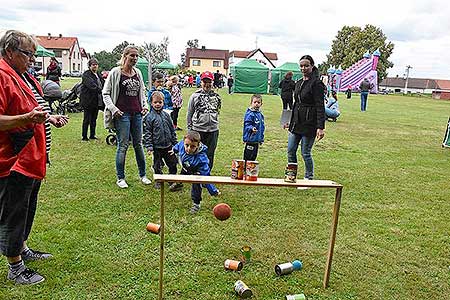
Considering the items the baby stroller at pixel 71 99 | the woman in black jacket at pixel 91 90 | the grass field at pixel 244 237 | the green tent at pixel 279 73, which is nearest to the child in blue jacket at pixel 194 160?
the grass field at pixel 244 237

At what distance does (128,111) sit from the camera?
571 cm

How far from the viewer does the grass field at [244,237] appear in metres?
3.49

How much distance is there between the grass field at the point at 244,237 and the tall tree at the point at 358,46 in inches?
2213

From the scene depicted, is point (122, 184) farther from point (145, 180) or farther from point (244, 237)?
point (244, 237)

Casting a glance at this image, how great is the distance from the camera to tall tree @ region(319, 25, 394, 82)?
5941cm

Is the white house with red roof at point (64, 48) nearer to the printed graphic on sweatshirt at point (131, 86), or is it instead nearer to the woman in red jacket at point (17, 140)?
the printed graphic on sweatshirt at point (131, 86)

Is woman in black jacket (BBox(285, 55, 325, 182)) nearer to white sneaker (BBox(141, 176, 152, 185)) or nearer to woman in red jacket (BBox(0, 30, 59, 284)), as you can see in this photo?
white sneaker (BBox(141, 176, 152, 185))

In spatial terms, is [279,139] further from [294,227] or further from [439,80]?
[439,80]

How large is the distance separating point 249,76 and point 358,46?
32317 millimetres

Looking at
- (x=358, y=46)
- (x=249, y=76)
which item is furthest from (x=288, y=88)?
(x=358, y=46)

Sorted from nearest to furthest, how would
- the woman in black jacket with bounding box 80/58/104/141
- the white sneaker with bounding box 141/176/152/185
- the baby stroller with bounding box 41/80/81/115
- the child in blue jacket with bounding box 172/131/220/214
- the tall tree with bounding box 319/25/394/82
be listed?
the child in blue jacket with bounding box 172/131/220/214
the white sneaker with bounding box 141/176/152/185
the woman in black jacket with bounding box 80/58/104/141
the baby stroller with bounding box 41/80/81/115
the tall tree with bounding box 319/25/394/82

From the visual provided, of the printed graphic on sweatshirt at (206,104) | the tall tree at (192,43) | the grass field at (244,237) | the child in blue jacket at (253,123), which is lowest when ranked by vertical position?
the grass field at (244,237)

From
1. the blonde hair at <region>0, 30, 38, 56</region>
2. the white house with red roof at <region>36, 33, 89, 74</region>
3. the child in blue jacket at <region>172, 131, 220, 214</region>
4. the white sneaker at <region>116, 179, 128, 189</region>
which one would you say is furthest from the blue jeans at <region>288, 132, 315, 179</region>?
the white house with red roof at <region>36, 33, 89, 74</region>

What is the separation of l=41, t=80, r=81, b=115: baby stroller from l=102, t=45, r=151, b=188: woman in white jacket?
22.4 ft
